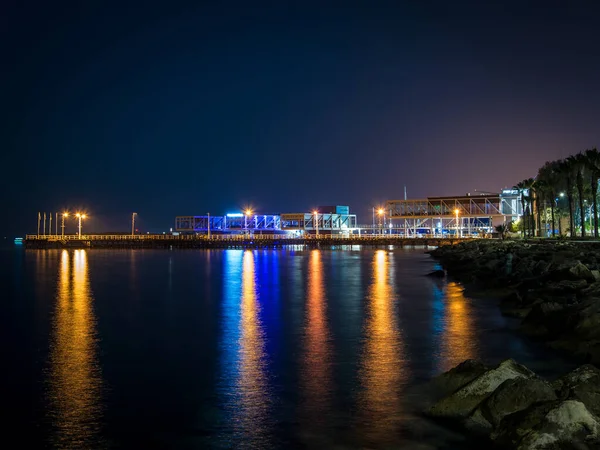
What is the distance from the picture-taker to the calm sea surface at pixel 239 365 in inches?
412

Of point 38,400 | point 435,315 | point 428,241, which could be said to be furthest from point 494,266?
point 428,241

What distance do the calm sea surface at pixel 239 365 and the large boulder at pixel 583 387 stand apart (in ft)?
6.41

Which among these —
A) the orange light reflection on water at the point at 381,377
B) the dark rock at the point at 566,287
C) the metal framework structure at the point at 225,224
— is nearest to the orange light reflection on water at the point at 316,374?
the orange light reflection on water at the point at 381,377

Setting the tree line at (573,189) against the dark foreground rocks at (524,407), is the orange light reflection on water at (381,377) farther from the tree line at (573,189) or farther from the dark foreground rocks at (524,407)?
the tree line at (573,189)

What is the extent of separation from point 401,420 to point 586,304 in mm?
7658

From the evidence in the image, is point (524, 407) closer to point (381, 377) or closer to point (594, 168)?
point (381, 377)

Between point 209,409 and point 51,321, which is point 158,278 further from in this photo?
point 209,409

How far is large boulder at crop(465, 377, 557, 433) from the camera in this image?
372 inches

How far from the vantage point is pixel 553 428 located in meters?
8.23

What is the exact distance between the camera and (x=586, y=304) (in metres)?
15.8

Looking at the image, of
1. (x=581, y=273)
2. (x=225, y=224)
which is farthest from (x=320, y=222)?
(x=581, y=273)

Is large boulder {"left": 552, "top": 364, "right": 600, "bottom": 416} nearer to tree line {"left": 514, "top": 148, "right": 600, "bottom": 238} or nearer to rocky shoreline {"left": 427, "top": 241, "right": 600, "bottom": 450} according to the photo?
rocky shoreline {"left": 427, "top": 241, "right": 600, "bottom": 450}

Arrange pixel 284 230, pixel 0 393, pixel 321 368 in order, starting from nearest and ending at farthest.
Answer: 1. pixel 0 393
2. pixel 321 368
3. pixel 284 230

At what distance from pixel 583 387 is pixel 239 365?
869cm
